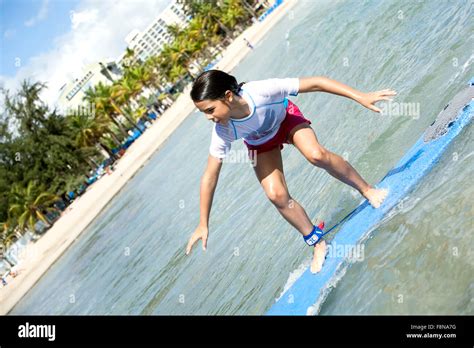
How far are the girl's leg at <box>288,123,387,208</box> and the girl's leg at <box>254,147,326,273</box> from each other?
27cm

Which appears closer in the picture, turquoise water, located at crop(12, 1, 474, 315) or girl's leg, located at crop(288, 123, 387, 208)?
turquoise water, located at crop(12, 1, 474, 315)

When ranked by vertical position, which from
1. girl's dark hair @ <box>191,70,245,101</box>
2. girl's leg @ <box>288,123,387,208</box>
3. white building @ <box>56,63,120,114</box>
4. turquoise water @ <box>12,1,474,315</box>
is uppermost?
white building @ <box>56,63,120,114</box>

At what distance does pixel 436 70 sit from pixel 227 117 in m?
5.42

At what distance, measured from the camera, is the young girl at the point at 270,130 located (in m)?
4.78

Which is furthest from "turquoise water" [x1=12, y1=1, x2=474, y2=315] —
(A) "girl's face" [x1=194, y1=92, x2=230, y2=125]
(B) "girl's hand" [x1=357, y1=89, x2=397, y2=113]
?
(A) "girl's face" [x1=194, y1=92, x2=230, y2=125]

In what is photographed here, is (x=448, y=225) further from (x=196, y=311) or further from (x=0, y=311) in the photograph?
(x=0, y=311)

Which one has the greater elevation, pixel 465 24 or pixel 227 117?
pixel 227 117

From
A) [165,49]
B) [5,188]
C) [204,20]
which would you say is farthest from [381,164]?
[204,20]

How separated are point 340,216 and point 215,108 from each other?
238cm

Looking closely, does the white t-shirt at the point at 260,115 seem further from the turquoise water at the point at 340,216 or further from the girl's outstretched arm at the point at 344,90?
the turquoise water at the point at 340,216

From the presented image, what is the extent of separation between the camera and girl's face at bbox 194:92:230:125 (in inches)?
186

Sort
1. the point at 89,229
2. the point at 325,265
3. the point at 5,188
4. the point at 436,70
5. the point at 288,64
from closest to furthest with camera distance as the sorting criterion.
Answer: the point at 325,265 → the point at 436,70 → the point at 288,64 → the point at 89,229 → the point at 5,188

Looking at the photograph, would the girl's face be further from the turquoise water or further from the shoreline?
the shoreline

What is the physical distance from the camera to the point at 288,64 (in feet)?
77.3
